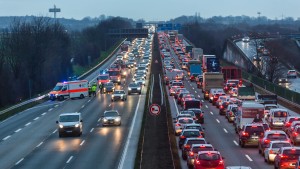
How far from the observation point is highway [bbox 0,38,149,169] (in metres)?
35.9

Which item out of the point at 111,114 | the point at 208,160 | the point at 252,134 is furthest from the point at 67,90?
the point at 208,160

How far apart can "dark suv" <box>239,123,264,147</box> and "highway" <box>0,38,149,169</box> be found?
6.00 m

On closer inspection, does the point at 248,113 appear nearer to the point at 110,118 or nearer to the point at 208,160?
the point at 110,118

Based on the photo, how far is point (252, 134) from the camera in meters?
39.9

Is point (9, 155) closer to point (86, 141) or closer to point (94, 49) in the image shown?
point (86, 141)

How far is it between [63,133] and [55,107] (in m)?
25.1

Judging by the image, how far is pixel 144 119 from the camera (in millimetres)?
55781

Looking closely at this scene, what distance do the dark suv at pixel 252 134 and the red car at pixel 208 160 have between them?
11.1m

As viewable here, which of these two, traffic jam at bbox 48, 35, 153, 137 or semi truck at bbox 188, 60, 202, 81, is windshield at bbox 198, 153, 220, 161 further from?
semi truck at bbox 188, 60, 202, 81

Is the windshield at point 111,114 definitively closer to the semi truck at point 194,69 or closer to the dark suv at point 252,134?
the dark suv at point 252,134

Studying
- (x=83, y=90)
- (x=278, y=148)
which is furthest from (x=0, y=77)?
(x=278, y=148)

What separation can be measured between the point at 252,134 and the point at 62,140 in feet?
39.6

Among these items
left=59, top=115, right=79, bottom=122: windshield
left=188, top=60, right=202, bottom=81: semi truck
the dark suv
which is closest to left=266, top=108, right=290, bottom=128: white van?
the dark suv

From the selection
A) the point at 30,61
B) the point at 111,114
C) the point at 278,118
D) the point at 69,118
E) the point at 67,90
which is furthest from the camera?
the point at 30,61
